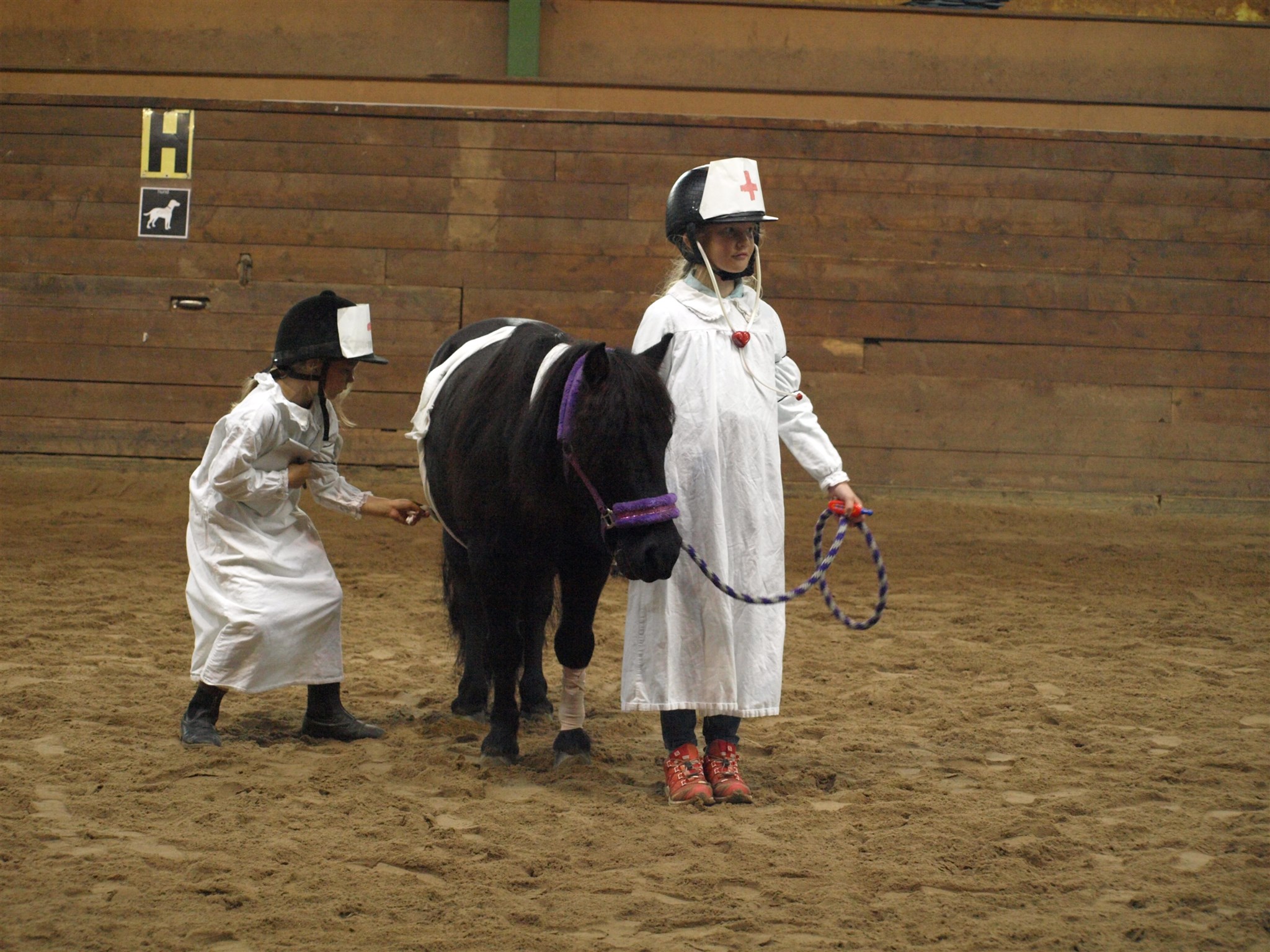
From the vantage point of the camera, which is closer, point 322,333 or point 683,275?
point 683,275

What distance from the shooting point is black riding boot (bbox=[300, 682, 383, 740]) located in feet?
11.7

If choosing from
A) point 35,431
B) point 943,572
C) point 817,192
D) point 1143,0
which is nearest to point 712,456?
point 943,572

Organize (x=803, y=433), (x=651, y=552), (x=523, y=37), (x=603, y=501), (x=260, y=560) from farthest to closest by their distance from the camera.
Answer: (x=523, y=37), (x=260, y=560), (x=803, y=433), (x=603, y=501), (x=651, y=552)

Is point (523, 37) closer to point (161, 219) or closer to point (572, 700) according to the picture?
point (161, 219)

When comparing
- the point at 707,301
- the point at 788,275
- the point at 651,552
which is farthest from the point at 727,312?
the point at 788,275

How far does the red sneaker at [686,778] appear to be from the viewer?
3047mm

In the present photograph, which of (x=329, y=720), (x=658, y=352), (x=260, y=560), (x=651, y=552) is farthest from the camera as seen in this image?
(x=329, y=720)

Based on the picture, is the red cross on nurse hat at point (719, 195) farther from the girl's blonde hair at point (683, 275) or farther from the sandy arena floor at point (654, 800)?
the sandy arena floor at point (654, 800)

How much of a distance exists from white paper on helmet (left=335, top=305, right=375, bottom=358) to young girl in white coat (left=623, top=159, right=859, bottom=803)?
821 millimetres

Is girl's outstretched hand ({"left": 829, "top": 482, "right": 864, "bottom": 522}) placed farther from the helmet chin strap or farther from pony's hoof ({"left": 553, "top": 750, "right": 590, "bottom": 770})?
pony's hoof ({"left": 553, "top": 750, "right": 590, "bottom": 770})

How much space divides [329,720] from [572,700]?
2.46 feet

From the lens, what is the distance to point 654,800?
311 centimetres

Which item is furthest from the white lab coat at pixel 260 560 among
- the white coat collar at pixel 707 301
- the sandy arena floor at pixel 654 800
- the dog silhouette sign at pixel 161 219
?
the dog silhouette sign at pixel 161 219

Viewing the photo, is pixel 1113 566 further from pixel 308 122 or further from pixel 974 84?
pixel 308 122
